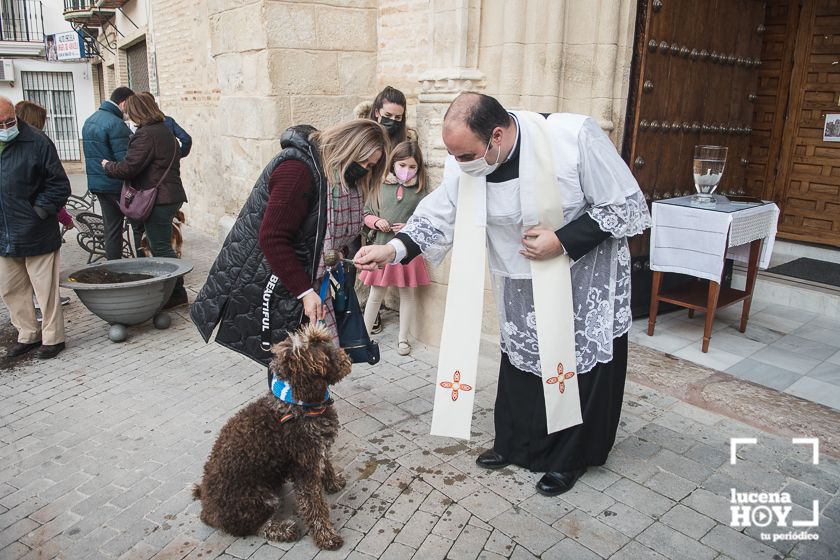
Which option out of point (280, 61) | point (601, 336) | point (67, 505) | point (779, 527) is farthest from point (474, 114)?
point (280, 61)

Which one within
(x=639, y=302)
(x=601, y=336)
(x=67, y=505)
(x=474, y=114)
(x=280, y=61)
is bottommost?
(x=67, y=505)

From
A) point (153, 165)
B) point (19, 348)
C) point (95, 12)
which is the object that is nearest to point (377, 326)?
point (153, 165)

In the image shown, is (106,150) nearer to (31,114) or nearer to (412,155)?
(31,114)

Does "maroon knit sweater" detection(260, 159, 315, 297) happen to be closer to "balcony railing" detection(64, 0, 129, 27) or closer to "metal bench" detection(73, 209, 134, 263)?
"metal bench" detection(73, 209, 134, 263)

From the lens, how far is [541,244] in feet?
9.14

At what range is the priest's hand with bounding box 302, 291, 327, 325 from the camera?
303cm

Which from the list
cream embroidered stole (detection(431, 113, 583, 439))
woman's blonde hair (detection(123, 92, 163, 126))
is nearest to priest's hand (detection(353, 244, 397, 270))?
cream embroidered stole (detection(431, 113, 583, 439))

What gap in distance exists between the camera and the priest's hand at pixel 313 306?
9.95ft

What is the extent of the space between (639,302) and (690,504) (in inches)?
102

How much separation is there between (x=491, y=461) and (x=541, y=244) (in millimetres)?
1248

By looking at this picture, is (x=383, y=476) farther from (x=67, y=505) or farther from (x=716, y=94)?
(x=716, y=94)

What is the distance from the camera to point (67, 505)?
3115 millimetres

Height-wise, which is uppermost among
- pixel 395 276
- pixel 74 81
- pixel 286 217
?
pixel 74 81

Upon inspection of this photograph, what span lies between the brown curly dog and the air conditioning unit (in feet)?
78.3
